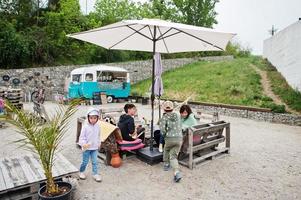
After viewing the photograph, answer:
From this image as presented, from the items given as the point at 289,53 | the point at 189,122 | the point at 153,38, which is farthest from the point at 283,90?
the point at 153,38

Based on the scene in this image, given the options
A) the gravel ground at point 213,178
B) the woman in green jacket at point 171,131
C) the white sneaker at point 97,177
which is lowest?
the gravel ground at point 213,178

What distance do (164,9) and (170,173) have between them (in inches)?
1457

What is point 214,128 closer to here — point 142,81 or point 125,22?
point 125,22

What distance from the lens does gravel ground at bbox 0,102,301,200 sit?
4.17 meters

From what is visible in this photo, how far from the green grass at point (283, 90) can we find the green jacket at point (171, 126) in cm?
845

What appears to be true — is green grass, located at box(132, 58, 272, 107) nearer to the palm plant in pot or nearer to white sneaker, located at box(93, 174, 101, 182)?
white sneaker, located at box(93, 174, 101, 182)

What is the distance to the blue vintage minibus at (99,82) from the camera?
16656 mm

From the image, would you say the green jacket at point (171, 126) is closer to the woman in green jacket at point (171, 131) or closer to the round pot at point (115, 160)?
the woman in green jacket at point (171, 131)

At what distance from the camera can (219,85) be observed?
1628 cm

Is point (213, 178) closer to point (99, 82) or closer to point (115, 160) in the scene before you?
point (115, 160)

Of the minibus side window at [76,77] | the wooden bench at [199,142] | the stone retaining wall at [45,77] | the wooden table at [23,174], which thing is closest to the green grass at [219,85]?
the minibus side window at [76,77]

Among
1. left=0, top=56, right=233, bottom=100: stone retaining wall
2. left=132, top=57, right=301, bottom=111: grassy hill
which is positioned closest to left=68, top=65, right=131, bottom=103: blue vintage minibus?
left=132, top=57, right=301, bottom=111: grassy hill

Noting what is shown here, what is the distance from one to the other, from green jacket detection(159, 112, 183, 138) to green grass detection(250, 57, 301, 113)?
845 cm

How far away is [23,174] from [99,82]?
13275mm
